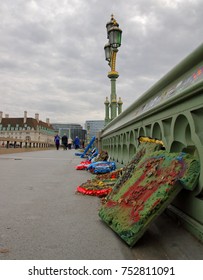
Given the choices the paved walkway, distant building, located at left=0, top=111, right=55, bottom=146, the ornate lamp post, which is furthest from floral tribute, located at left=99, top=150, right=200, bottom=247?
distant building, located at left=0, top=111, right=55, bottom=146

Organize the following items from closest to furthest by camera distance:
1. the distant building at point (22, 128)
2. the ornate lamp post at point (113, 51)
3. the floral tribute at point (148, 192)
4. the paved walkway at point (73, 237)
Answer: the paved walkway at point (73, 237), the floral tribute at point (148, 192), the ornate lamp post at point (113, 51), the distant building at point (22, 128)

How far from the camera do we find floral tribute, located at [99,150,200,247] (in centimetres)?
180

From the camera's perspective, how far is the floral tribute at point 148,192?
5.91ft

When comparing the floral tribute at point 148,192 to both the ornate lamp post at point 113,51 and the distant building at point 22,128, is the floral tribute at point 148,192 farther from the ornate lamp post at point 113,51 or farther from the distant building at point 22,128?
the distant building at point 22,128

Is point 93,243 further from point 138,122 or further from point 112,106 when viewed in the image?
point 112,106

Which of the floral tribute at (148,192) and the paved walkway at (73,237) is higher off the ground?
the floral tribute at (148,192)

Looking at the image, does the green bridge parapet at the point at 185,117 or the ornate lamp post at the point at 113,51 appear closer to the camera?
the green bridge parapet at the point at 185,117

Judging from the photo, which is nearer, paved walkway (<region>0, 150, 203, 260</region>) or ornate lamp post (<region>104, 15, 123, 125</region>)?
paved walkway (<region>0, 150, 203, 260</region>)

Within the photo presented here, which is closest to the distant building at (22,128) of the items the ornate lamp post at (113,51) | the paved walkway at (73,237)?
the ornate lamp post at (113,51)

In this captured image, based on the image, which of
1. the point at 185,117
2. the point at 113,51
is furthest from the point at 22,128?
the point at 185,117

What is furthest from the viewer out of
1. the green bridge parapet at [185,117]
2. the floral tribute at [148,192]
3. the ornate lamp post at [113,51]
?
the ornate lamp post at [113,51]

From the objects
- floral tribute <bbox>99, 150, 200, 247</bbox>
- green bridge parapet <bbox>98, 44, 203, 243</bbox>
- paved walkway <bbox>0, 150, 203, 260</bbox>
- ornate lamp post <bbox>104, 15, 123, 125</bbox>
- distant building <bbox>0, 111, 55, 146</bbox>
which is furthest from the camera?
distant building <bbox>0, 111, 55, 146</bbox>

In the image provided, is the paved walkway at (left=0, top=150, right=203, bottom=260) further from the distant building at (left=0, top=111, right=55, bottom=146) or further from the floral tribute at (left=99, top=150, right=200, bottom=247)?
the distant building at (left=0, top=111, right=55, bottom=146)

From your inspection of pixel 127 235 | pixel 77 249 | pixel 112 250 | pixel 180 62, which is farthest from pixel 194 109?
pixel 77 249
